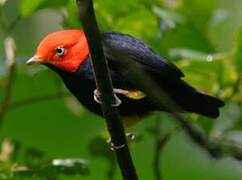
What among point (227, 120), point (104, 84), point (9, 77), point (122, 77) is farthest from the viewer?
point (227, 120)

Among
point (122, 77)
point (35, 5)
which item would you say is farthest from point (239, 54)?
point (35, 5)

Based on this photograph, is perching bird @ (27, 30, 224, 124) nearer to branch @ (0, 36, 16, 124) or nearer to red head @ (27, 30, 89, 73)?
red head @ (27, 30, 89, 73)

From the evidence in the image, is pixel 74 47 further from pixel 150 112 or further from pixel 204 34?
pixel 204 34

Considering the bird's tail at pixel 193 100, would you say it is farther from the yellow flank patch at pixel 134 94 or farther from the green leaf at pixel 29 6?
the green leaf at pixel 29 6

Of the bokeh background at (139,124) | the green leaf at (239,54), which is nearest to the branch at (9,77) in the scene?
the bokeh background at (139,124)

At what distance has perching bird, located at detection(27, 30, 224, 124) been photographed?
8.48 feet

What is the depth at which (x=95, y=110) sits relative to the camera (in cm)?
269

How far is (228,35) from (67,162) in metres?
2.30

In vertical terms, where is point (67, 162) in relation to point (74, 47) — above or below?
below

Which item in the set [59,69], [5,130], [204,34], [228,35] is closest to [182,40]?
[204,34]

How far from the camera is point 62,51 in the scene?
9.26 feet

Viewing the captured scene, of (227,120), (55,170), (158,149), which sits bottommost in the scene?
(55,170)

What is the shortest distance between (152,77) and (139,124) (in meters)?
1.07

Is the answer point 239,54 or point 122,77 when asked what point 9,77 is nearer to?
point 122,77
